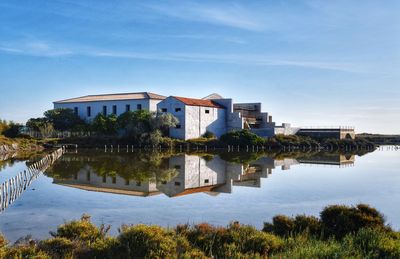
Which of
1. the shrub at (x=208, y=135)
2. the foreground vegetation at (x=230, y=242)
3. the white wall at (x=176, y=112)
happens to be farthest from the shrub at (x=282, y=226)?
the shrub at (x=208, y=135)

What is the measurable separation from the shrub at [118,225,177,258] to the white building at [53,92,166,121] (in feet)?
209

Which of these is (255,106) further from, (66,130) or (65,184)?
(65,184)

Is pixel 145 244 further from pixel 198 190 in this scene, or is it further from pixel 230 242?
pixel 198 190

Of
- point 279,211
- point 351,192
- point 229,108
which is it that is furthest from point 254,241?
point 229,108

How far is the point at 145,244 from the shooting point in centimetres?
834

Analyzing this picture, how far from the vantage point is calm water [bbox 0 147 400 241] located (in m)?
14.0

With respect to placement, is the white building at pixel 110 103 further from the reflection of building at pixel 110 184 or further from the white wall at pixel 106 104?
the reflection of building at pixel 110 184

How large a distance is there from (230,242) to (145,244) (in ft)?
7.19

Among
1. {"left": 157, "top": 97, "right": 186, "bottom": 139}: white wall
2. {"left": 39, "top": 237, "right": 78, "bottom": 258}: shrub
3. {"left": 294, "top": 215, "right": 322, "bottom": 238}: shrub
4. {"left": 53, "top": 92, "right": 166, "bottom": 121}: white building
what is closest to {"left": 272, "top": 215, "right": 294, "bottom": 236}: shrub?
{"left": 294, "top": 215, "right": 322, "bottom": 238}: shrub

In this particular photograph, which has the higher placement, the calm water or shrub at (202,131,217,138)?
shrub at (202,131,217,138)

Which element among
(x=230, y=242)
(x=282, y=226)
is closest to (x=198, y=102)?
(x=282, y=226)

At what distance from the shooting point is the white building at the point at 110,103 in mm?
72750

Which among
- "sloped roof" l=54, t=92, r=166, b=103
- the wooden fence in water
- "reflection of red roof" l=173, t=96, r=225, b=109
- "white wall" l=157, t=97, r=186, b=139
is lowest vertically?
the wooden fence in water

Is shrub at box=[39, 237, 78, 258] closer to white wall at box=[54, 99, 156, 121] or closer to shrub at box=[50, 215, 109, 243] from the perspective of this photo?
shrub at box=[50, 215, 109, 243]
